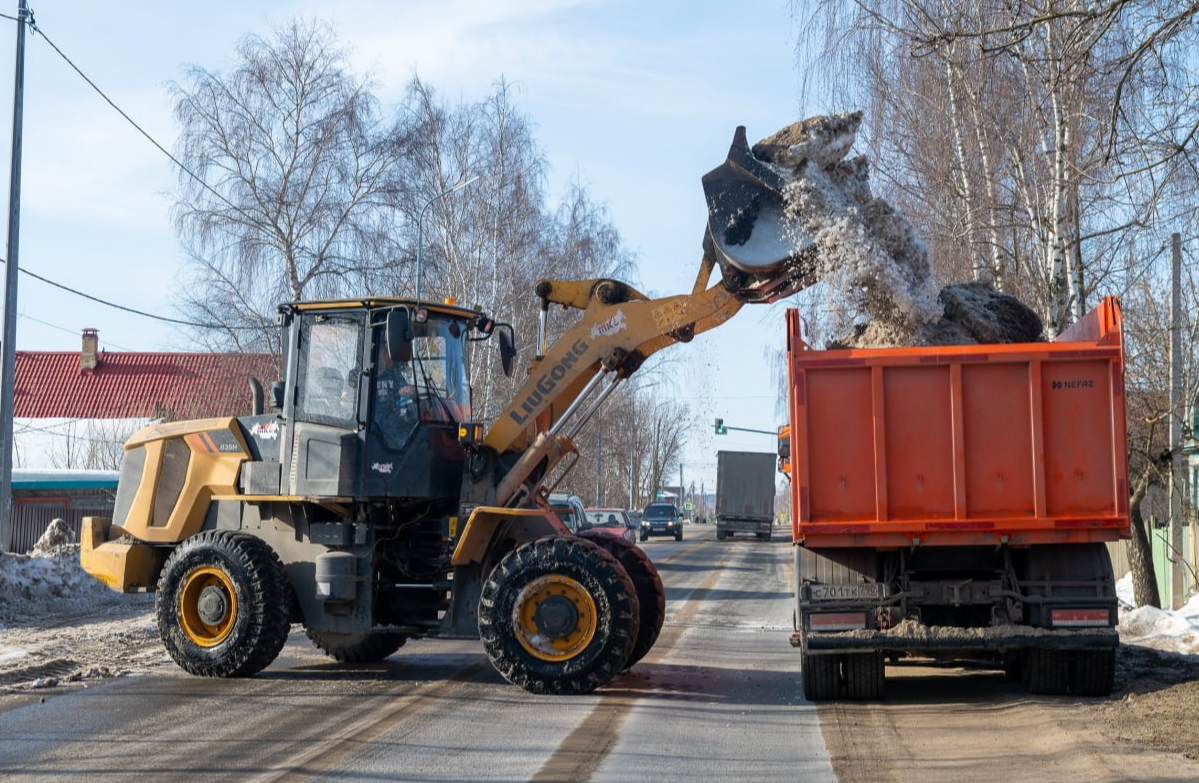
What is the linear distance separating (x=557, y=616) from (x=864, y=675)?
2442mm

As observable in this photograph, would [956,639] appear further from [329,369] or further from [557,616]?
[329,369]

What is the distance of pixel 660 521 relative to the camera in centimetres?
5416

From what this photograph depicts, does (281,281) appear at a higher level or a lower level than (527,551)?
higher

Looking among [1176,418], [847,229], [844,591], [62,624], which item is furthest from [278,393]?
[1176,418]

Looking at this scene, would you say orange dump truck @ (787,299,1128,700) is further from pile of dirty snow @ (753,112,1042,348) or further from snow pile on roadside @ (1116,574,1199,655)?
snow pile on roadside @ (1116,574,1199,655)

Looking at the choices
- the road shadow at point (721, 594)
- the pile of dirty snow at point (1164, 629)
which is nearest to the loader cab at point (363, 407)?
the pile of dirty snow at point (1164, 629)

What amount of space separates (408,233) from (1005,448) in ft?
80.5

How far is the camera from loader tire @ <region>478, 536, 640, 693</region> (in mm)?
10148

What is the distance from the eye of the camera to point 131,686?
413 inches

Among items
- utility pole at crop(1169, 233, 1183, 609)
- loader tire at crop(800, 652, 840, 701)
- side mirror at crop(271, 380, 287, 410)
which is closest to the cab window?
side mirror at crop(271, 380, 287, 410)

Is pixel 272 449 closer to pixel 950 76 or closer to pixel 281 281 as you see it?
pixel 950 76

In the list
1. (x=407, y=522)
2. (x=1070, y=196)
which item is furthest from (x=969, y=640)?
(x=1070, y=196)

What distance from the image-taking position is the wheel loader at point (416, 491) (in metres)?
10.3

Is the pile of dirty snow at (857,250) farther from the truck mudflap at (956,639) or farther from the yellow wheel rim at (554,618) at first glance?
the yellow wheel rim at (554,618)
